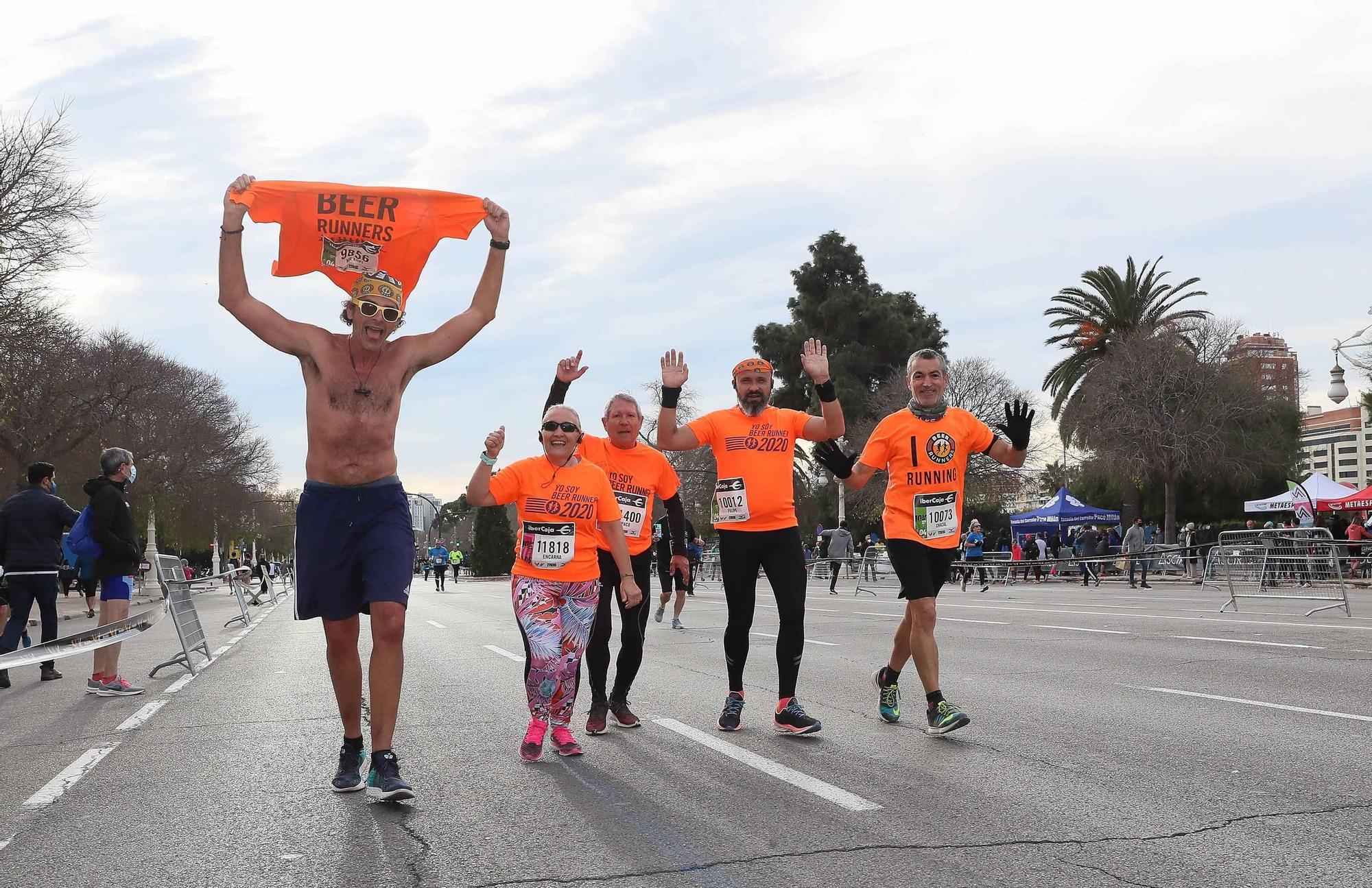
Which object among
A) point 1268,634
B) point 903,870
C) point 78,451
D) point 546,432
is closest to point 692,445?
point 546,432

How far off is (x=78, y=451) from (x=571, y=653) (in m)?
41.3

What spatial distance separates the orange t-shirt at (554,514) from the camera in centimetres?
646

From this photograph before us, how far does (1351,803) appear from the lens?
488cm

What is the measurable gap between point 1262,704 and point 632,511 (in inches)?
158

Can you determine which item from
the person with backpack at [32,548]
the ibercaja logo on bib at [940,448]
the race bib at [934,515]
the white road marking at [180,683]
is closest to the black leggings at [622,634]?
the race bib at [934,515]

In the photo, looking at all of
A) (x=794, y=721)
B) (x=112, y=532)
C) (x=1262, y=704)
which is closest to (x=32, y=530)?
(x=112, y=532)

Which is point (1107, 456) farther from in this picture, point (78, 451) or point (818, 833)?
point (818, 833)

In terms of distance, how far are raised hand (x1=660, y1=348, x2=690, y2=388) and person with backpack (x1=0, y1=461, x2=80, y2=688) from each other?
638 cm

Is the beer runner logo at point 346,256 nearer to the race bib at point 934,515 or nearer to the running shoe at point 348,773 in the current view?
the running shoe at point 348,773

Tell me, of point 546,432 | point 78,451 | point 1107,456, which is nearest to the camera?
point 546,432

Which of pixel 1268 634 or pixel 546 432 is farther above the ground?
pixel 546 432

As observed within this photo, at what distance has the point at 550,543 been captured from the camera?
646 cm

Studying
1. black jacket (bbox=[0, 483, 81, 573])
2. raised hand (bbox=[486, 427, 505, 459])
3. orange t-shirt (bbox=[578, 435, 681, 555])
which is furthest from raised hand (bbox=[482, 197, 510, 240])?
black jacket (bbox=[0, 483, 81, 573])

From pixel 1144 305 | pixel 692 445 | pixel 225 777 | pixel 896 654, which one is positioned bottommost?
pixel 225 777
